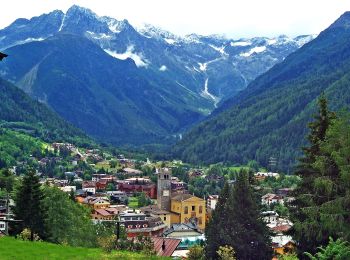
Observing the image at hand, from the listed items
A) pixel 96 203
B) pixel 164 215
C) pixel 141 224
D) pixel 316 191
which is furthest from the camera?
pixel 96 203

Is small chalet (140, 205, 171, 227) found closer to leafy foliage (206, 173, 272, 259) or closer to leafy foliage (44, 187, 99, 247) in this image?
leafy foliage (44, 187, 99, 247)

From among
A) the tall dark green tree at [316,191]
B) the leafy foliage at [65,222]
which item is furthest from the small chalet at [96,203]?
the tall dark green tree at [316,191]

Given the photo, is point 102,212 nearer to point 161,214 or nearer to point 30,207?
point 161,214

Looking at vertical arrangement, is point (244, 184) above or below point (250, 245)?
above

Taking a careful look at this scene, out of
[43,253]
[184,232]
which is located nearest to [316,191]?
[43,253]

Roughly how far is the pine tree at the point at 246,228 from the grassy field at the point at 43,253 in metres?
25.5

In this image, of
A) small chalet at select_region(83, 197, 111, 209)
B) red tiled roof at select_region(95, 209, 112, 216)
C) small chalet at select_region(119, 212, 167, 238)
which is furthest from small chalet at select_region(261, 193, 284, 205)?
red tiled roof at select_region(95, 209, 112, 216)

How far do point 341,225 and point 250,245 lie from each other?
22583 mm

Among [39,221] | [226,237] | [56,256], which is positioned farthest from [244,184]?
[56,256]

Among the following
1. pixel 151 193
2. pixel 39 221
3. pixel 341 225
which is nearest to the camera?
pixel 341 225

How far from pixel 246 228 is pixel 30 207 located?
826 inches

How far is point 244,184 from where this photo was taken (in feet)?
209

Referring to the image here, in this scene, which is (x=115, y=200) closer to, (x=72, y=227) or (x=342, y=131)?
(x=72, y=227)

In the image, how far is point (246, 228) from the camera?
63.4 meters
